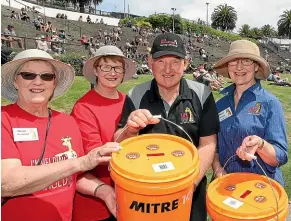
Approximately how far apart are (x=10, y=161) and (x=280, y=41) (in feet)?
282

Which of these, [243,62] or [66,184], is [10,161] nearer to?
[66,184]

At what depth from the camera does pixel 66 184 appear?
2467 mm

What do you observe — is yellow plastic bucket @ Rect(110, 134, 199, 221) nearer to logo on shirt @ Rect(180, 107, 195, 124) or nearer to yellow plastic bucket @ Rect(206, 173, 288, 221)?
yellow plastic bucket @ Rect(206, 173, 288, 221)

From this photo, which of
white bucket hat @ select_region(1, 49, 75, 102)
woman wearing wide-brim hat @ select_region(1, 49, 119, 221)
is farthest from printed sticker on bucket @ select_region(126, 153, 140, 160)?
white bucket hat @ select_region(1, 49, 75, 102)

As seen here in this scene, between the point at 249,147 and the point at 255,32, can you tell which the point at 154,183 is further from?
the point at 255,32

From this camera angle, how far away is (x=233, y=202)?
226 cm

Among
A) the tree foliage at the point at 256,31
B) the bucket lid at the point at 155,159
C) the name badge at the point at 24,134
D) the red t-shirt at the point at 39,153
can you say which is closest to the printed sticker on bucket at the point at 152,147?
the bucket lid at the point at 155,159

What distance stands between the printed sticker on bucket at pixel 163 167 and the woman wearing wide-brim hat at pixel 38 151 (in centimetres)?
32

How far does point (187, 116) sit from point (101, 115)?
0.73m

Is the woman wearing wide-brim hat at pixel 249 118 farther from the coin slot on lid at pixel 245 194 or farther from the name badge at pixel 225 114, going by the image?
the coin slot on lid at pixel 245 194

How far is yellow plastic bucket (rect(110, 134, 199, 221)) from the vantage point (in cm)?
189

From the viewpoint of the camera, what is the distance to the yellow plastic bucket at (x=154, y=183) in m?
1.89

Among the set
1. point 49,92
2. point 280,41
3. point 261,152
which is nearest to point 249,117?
point 261,152

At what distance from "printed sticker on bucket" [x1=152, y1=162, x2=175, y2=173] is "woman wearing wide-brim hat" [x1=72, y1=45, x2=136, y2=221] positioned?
0.62 m
